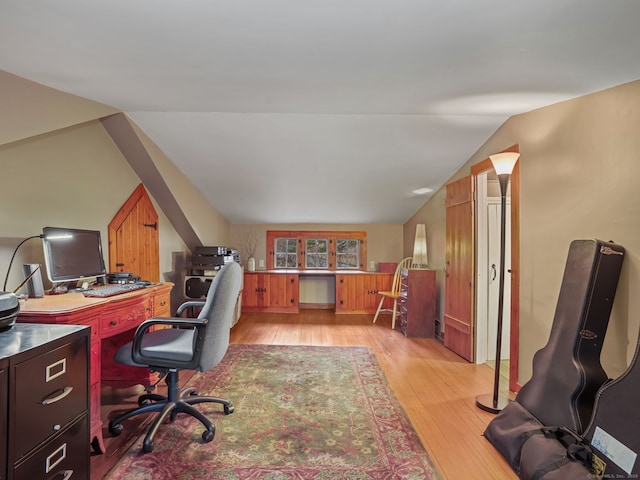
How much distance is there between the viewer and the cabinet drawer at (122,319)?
200cm

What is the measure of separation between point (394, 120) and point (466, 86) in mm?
968

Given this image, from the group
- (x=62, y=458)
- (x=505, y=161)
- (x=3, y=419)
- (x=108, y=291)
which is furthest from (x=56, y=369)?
(x=505, y=161)

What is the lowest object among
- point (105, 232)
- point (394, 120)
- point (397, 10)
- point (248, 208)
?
point (105, 232)

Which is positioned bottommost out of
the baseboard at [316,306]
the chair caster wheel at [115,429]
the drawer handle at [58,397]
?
the chair caster wheel at [115,429]

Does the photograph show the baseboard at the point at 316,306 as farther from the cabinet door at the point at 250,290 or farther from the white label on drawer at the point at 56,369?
the white label on drawer at the point at 56,369

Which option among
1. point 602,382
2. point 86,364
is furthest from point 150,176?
point 602,382

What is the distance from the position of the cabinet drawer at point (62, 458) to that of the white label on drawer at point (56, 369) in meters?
0.23

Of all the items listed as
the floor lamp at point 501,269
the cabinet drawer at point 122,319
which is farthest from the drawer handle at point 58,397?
the floor lamp at point 501,269

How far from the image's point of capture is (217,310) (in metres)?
2.06

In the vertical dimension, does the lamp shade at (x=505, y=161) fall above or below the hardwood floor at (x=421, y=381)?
above

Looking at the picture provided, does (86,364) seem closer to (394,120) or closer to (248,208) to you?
(394,120)

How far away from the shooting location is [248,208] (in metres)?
5.23

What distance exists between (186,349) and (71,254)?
3.51 feet

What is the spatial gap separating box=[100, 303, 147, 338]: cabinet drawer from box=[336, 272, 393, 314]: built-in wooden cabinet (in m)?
3.59
